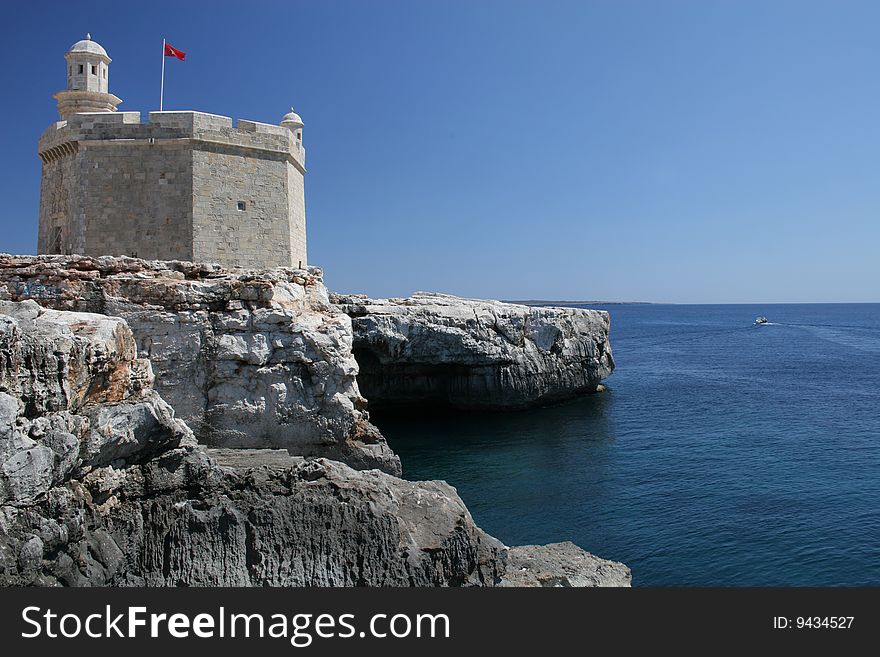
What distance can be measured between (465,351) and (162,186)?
53.9ft

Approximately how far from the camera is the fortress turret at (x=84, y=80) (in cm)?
2216

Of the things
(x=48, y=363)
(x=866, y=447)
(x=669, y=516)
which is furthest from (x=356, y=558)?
(x=866, y=447)

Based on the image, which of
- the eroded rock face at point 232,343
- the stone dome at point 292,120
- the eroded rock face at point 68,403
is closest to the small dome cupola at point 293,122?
the stone dome at point 292,120

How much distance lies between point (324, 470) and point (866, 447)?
74.9 ft

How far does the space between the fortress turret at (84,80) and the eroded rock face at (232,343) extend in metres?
9.28

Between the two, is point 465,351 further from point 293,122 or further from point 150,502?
point 150,502

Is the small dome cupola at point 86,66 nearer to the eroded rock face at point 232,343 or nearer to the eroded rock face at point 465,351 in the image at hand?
the eroded rock face at point 232,343

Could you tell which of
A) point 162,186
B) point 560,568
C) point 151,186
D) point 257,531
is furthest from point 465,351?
point 257,531

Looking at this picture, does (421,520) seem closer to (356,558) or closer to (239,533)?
(356,558)

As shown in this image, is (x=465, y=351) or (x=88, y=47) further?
(x=465, y=351)

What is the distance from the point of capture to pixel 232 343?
17094mm

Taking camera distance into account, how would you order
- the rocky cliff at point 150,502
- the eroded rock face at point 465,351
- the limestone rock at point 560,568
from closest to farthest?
the rocky cliff at point 150,502
the limestone rock at point 560,568
the eroded rock face at point 465,351

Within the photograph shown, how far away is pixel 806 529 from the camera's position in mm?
16516

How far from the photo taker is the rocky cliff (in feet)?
26.6
